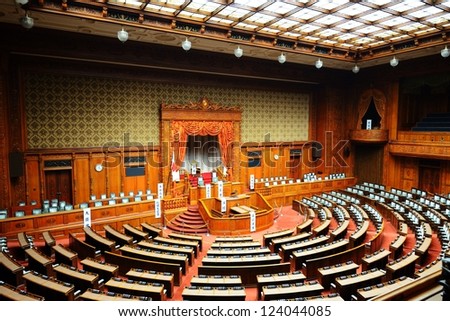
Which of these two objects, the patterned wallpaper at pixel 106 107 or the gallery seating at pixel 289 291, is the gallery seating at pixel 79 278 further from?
the patterned wallpaper at pixel 106 107

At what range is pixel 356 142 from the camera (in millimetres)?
17344

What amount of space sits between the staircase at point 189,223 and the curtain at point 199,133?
240 centimetres

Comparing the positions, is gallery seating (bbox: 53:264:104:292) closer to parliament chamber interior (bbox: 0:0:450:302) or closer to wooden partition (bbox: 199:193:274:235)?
parliament chamber interior (bbox: 0:0:450:302)

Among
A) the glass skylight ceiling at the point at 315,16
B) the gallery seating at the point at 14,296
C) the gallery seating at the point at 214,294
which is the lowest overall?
the gallery seating at the point at 214,294

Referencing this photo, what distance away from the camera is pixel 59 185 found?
12.0 meters

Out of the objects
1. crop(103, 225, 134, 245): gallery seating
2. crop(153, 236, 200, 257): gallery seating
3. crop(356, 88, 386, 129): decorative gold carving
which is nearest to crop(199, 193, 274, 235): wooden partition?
crop(153, 236, 200, 257): gallery seating

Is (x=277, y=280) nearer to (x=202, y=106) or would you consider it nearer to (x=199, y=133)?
(x=199, y=133)

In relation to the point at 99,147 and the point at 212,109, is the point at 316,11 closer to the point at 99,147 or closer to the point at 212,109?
the point at 212,109

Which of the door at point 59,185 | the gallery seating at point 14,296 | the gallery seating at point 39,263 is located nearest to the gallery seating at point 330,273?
the gallery seating at point 14,296

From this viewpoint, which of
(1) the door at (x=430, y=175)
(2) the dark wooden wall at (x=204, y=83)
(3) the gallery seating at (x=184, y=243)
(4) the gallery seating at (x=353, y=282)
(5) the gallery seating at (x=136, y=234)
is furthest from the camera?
(1) the door at (x=430, y=175)

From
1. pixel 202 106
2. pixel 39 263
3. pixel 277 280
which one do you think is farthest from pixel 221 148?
pixel 39 263

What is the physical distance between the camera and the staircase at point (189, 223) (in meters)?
11.5

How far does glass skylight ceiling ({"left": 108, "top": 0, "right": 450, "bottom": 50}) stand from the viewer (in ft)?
30.3

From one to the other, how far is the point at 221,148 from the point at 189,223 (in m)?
→ 4.62
